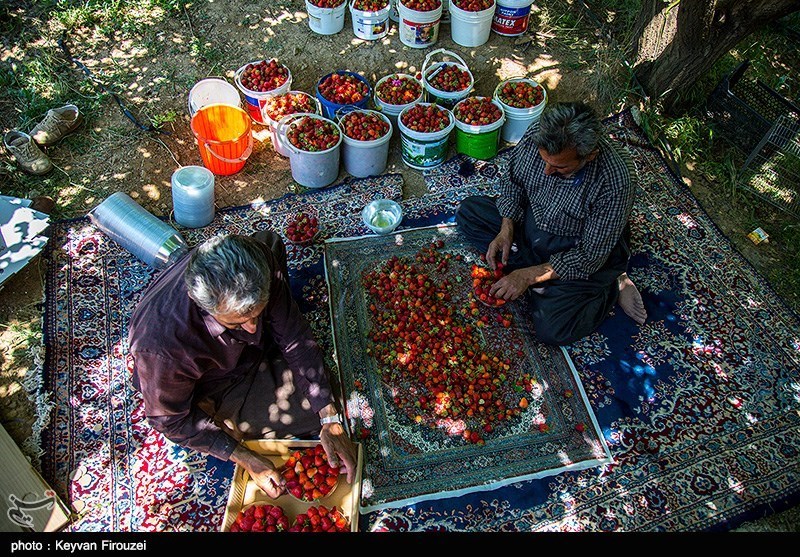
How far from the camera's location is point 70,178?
468 cm

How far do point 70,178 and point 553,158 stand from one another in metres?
3.75

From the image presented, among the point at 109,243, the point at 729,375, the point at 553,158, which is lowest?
the point at 109,243

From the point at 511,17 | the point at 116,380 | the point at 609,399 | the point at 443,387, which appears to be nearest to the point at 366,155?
the point at 443,387

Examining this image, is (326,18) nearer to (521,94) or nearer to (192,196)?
(521,94)

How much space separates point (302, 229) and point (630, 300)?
2.34m

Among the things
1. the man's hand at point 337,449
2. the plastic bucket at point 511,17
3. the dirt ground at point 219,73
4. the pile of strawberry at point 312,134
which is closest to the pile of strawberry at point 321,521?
the man's hand at point 337,449

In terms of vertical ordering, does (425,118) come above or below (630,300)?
above

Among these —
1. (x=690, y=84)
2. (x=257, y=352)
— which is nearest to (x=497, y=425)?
(x=257, y=352)

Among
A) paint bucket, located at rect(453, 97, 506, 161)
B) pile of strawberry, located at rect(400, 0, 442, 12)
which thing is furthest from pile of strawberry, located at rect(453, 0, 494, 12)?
paint bucket, located at rect(453, 97, 506, 161)

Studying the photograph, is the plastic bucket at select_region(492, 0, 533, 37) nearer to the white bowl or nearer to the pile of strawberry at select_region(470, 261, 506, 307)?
the white bowl

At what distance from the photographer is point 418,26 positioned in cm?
554

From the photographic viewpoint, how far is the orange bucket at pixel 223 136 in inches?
181
